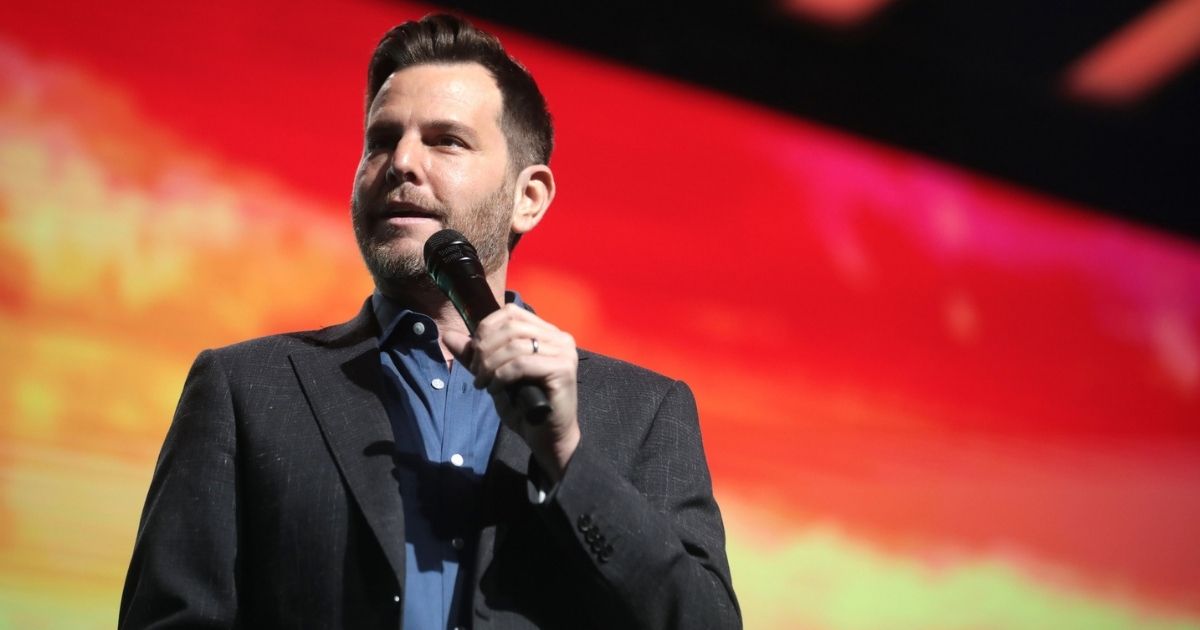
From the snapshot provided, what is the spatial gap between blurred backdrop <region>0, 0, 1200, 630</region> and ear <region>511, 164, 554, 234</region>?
461mm

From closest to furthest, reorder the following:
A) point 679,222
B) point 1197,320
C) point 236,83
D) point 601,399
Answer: point 601,399, point 236,83, point 679,222, point 1197,320

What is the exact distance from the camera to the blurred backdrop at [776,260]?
2.30 m

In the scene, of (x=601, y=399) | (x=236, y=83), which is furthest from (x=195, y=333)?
(x=601, y=399)

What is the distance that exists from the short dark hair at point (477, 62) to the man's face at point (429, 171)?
0.09 ft

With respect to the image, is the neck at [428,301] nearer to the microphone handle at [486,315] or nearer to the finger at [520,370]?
the microphone handle at [486,315]

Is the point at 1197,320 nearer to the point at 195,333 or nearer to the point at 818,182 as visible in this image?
the point at 818,182

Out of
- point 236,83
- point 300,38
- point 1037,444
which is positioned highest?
point 300,38

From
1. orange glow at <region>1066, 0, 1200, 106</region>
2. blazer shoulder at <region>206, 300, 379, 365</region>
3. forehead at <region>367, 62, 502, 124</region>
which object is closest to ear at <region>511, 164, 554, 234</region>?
forehead at <region>367, 62, 502, 124</region>

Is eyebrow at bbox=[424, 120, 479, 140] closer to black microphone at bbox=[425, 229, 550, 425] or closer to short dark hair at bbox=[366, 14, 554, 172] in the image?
short dark hair at bbox=[366, 14, 554, 172]

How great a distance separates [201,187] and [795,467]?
4.49ft

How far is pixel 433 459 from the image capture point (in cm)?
165

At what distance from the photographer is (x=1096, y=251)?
3.42m

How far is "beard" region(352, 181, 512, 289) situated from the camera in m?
Answer: 1.87

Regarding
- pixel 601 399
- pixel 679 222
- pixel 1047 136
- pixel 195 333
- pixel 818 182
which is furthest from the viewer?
pixel 1047 136
